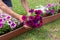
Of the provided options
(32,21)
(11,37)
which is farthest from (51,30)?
(11,37)

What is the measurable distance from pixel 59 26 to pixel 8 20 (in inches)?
49.6

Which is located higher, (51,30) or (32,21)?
(32,21)

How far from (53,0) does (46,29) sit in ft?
11.2

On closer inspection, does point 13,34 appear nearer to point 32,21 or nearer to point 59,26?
point 32,21

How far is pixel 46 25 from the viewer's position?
531 centimetres

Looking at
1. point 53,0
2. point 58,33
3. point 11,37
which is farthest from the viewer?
point 53,0

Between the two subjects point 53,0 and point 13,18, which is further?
point 53,0

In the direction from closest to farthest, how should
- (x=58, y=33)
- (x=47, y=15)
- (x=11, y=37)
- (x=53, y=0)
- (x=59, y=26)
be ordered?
(x=11, y=37)
(x=58, y=33)
(x=59, y=26)
(x=47, y=15)
(x=53, y=0)

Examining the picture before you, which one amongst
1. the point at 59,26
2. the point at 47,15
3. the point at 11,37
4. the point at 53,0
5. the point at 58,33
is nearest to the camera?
the point at 11,37

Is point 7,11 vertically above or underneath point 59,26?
above

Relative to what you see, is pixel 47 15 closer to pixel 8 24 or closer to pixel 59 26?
pixel 59 26

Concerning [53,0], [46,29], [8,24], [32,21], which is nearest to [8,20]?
[8,24]

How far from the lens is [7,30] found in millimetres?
4551

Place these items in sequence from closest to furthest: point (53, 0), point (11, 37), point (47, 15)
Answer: point (11, 37), point (47, 15), point (53, 0)
